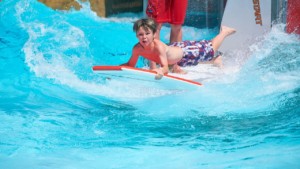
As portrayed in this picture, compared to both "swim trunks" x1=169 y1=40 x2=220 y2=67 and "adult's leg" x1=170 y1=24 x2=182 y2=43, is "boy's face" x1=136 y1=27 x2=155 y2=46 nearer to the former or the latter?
"swim trunks" x1=169 y1=40 x2=220 y2=67

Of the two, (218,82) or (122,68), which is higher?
(122,68)

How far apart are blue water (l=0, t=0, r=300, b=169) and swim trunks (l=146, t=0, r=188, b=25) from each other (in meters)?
0.87

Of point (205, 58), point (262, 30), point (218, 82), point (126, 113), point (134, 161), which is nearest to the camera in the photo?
point (134, 161)

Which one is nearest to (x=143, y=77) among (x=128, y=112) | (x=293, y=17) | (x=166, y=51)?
(x=128, y=112)

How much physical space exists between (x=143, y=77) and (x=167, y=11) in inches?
56.2

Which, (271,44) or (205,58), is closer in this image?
(205,58)

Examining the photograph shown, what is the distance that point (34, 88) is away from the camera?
4770mm

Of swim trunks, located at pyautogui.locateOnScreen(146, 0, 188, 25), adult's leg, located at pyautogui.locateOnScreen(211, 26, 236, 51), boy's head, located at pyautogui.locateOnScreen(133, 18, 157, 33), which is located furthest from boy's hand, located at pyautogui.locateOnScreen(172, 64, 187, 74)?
boy's head, located at pyautogui.locateOnScreen(133, 18, 157, 33)

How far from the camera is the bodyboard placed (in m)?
3.98

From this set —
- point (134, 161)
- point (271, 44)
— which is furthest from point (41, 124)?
point (271, 44)

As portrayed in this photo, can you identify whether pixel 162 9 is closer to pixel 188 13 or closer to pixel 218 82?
pixel 218 82

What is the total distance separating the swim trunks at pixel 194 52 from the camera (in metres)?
4.94

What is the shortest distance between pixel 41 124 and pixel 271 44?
10.00ft

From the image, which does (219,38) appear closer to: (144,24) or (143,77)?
(144,24)
